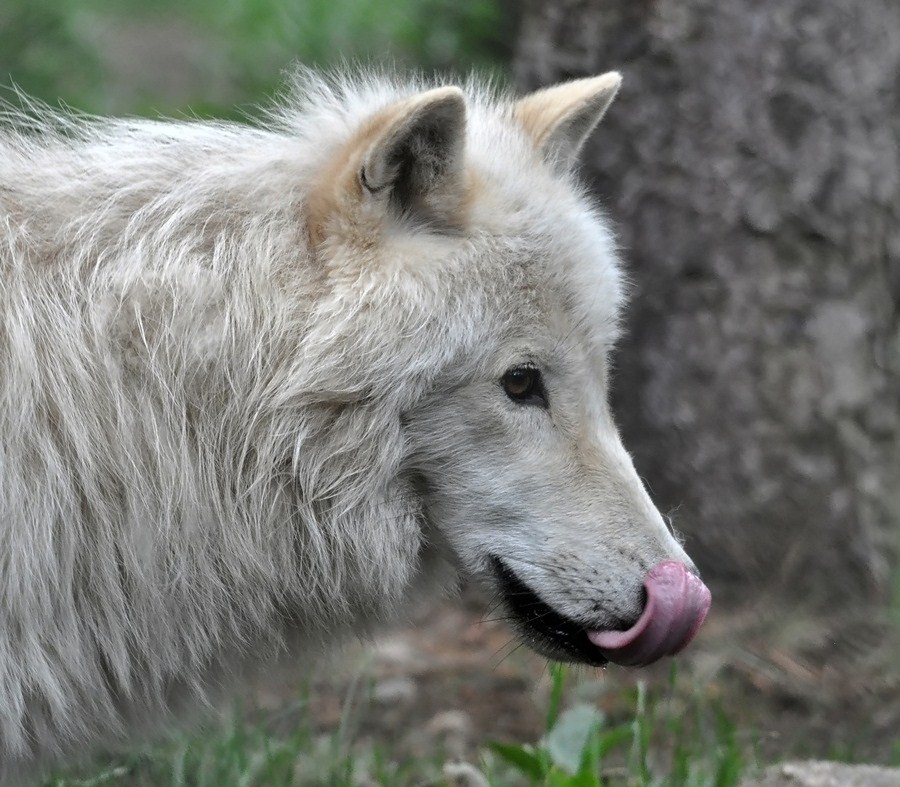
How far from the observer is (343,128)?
3578 mm

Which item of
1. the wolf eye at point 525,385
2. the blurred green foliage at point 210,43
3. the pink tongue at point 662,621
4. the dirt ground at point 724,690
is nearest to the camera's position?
the pink tongue at point 662,621

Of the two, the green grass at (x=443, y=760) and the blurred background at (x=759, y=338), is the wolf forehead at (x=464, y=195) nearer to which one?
the green grass at (x=443, y=760)

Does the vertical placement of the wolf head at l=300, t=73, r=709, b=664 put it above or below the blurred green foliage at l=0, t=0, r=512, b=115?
below

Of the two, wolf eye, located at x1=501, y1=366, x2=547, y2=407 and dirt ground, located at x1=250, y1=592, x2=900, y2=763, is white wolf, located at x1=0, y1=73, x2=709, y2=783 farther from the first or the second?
dirt ground, located at x1=250, y1=592, x2=900, y2=763

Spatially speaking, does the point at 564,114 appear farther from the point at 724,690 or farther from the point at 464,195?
the point at 724,690

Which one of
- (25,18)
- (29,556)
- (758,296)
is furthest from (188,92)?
(29,556)

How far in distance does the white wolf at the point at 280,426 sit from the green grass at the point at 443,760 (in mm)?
667

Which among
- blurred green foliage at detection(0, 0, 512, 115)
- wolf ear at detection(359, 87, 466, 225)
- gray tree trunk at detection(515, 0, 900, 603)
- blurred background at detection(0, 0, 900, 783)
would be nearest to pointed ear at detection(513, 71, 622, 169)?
wolf ear at detection(359, 87, 466, 225)

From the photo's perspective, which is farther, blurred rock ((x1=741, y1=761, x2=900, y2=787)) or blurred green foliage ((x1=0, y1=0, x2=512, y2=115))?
blurred green foliage ((x1=0, y1=0, x2=512, y2=115))

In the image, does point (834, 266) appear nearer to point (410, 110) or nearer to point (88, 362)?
point (410, 110)

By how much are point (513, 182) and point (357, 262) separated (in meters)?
0.60

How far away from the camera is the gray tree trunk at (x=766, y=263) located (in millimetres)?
5246

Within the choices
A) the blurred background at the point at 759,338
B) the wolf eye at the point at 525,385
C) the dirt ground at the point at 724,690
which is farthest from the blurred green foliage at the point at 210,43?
the dirt ground at the point at 724,690

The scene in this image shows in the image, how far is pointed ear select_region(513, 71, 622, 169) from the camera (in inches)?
149
